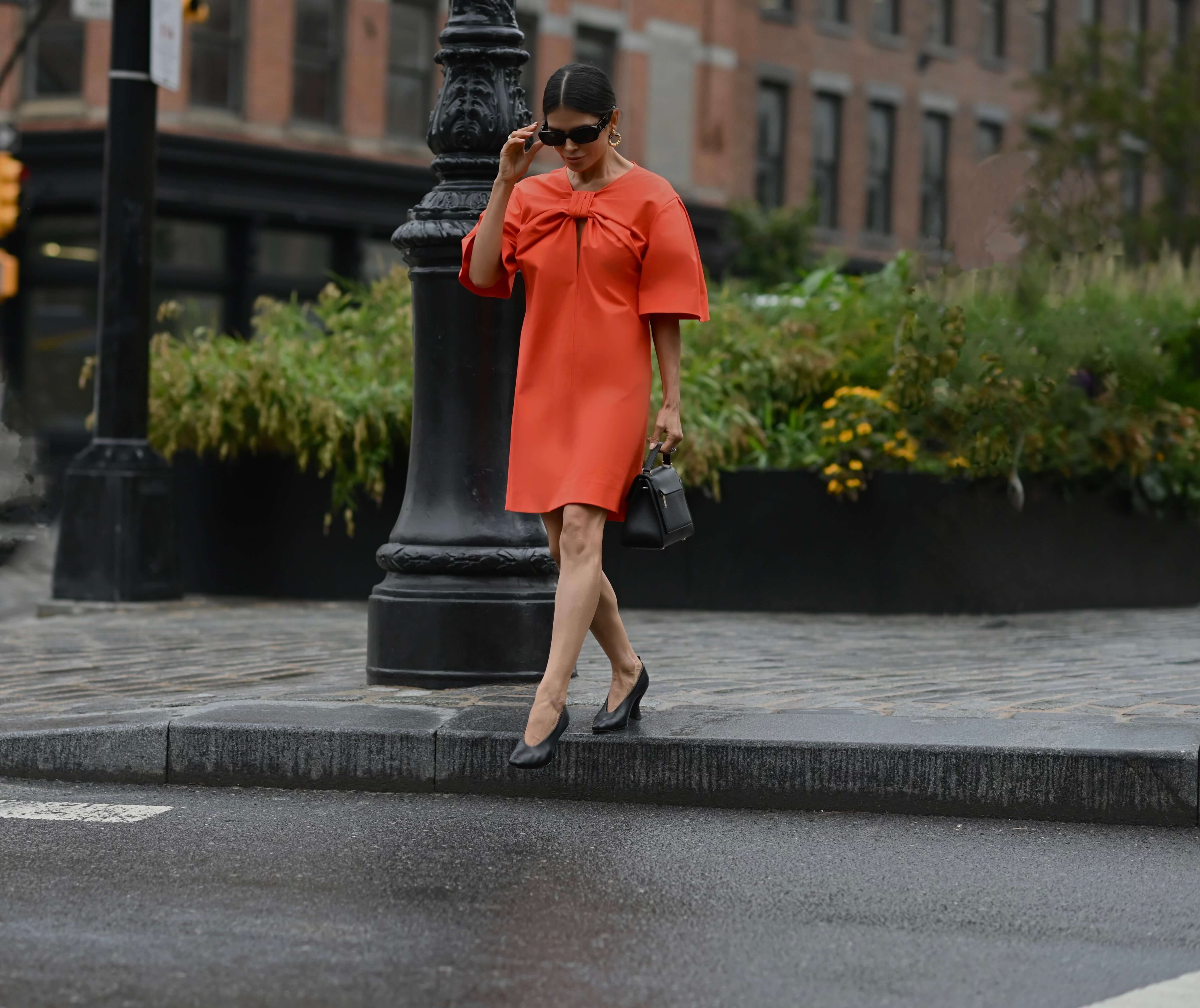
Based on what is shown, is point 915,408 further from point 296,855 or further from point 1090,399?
point 296,855

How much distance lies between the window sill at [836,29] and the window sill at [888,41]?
0.59 meters

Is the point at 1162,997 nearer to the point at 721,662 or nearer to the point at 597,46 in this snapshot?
the point at 721,662

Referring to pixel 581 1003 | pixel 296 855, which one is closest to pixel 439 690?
pixel 296 855

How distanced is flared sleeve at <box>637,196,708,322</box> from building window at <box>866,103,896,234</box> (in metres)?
30.6

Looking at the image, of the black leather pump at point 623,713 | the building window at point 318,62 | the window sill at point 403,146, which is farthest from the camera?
the window sill at point 403,146

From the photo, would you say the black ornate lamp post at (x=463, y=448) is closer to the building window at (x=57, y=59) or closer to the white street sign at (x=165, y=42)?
the white street sign at (x=165, y=42)

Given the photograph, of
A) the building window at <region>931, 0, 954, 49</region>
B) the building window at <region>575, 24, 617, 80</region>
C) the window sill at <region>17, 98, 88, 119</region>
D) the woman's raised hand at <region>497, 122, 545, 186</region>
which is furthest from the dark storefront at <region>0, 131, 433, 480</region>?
the woman's raised hand at <region>497, 122, 545, 186</region>

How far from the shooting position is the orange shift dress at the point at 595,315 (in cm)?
507

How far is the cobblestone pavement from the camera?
6.00 metres

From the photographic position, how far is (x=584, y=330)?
5090 mm

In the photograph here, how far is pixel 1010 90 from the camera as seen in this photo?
37.8 meters

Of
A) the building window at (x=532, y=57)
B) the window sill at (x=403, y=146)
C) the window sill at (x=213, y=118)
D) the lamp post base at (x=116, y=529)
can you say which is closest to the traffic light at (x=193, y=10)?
the lamp post base at (x=116, y=529)

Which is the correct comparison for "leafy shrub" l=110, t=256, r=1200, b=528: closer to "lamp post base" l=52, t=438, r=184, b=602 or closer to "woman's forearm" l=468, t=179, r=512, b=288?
"lamp post base" l=52, t=438, r=184, b=602

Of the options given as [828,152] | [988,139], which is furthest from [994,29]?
[828,152]
